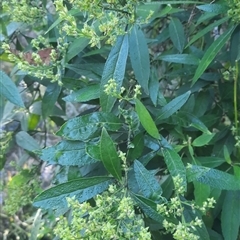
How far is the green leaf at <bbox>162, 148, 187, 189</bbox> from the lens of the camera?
0.76 meters

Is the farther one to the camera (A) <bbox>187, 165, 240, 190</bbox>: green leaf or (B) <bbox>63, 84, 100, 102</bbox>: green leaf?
(B) <bbox>63, 84, 100, 102</bbox>: green leaf

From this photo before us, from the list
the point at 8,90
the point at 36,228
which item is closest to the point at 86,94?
the point at 8,90

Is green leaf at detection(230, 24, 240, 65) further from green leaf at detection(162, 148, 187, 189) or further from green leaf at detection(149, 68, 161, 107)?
green leaf at detection(162, 148, 187, 189)

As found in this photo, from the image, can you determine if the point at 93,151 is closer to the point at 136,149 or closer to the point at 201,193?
the point at 136,149

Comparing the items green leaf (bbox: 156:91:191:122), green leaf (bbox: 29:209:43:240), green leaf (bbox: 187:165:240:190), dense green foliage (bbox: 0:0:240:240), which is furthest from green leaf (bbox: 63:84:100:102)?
green leaf (bbox: 29:209:43:240)

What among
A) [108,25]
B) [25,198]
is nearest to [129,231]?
[108,25]

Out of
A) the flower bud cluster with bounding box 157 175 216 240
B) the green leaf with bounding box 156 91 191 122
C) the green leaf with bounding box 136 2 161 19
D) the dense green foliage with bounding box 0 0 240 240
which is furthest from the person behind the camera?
the green leaf with bounding box 136 2 161 19

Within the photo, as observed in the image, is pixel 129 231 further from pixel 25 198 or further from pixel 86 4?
pixel 25 198

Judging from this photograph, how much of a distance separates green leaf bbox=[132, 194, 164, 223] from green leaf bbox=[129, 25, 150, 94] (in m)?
0.24

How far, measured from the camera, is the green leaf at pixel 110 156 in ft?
2.35

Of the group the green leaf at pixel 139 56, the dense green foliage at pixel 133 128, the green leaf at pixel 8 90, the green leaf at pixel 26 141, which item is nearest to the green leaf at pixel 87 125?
the dense green foliage at pixel 133 128

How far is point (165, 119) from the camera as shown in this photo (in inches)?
34.7

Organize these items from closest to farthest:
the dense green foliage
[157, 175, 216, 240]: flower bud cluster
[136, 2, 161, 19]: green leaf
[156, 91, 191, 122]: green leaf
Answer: [157, 175, 216, 240]: flower bud cluster, the dense green foliage, [156, 91, 191, 122]: green leaf, [136, 2, 161, 19]: green leaf

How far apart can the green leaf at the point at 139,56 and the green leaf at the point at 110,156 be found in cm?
18
